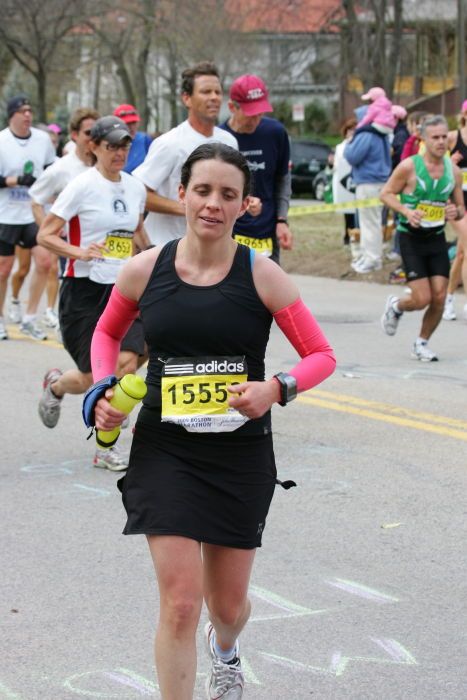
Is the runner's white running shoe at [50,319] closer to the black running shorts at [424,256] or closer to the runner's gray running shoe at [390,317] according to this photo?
the runner's gray running shoe at [390,317]

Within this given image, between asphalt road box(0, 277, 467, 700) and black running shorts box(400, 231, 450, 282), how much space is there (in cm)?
148

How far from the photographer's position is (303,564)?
5.40 metres

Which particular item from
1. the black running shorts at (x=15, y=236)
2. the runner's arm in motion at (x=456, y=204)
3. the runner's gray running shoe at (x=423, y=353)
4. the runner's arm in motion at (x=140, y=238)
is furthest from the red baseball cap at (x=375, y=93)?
the runner's arm in motion at (x=140, y=238)

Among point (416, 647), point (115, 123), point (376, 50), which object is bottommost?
point (416, 647)

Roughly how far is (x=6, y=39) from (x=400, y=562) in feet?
94.5

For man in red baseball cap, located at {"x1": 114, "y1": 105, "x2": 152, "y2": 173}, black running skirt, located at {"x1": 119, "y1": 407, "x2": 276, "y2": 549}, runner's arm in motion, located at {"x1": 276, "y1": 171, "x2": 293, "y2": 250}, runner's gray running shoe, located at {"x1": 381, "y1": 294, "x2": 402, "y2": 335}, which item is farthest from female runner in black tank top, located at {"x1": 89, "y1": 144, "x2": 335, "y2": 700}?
man in red baseball cap, located at {"x1": 114, "y1": 105, "x2": 152, "y2": 173}

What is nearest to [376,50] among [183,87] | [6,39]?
[6,39]

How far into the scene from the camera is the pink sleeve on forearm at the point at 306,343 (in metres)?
3.79

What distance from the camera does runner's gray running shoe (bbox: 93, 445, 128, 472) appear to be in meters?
7.06

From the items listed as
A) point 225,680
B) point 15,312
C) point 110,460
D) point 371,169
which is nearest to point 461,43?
point 371,169

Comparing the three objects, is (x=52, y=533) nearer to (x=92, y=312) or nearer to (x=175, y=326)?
(x=92, y=312)

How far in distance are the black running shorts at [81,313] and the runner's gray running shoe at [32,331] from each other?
4.61m

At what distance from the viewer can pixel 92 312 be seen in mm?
7340

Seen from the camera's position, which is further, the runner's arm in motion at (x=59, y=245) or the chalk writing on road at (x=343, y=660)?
the runner's arm in motion at (x=59, y=245)
